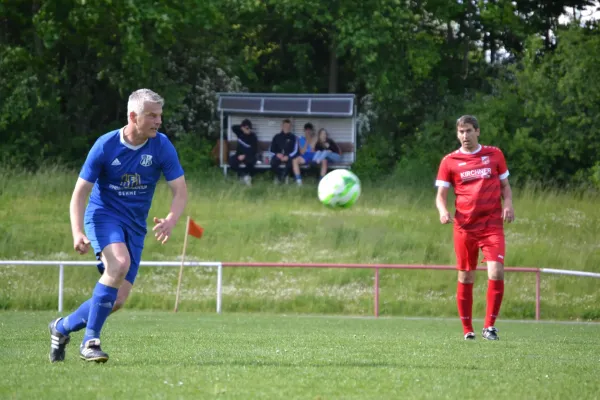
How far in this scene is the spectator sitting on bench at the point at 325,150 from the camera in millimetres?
30109

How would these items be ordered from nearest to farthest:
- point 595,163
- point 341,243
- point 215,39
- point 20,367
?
1. point 20,367
2. point 341,243
3. point 595,163
4. point 215,39

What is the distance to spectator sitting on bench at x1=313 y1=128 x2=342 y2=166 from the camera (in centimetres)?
3011

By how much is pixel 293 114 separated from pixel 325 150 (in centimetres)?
146

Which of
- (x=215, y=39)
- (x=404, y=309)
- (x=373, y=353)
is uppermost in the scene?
(x=215, y=39)

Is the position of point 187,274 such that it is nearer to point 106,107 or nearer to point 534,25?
point 106,107

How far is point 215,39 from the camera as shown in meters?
33.8

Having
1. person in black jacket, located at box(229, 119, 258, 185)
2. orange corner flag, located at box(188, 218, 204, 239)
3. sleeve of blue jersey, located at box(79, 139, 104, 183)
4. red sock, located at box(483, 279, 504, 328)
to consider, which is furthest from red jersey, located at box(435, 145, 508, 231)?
person in black jacket, located at box(229, 119, 258, 185)

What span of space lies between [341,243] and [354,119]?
7513 mm

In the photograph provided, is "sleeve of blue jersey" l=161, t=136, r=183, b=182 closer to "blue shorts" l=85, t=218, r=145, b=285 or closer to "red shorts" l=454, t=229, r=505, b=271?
"blue shorts" l=85, t=218, r=145, b=285

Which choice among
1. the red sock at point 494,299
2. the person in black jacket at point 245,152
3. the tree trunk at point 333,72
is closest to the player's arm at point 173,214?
the red sock at point 494,299

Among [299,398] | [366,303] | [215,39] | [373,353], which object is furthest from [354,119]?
[299,398]

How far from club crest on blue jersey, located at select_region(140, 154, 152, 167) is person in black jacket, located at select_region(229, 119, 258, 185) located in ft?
72.3

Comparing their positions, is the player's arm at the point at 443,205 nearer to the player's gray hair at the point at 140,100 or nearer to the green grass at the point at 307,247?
the player's gray hair at the point at 140,100

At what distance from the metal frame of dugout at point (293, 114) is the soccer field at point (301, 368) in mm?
19431
